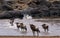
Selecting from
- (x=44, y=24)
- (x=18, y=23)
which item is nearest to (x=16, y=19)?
(x=18, y=23)

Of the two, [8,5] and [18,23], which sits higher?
[8,5]

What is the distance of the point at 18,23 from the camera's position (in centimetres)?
242

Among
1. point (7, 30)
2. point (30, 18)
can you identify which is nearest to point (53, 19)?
point (30, 18)

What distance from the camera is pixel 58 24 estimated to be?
2.39m

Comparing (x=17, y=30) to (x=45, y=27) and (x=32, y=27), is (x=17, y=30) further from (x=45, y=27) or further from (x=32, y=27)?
(x=45, y=27)

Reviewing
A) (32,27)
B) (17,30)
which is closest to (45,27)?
(32,27)

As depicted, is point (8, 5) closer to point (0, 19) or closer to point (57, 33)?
point (0, 19)

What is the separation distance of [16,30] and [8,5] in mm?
247

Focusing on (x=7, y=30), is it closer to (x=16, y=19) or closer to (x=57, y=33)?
(x=16, y=19)

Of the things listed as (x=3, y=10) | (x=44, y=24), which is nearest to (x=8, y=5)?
(x=3, y=10)

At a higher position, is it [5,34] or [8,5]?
[8,5]

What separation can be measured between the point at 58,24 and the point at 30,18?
0.87 ft

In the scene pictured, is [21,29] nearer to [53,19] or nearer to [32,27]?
[32,27]

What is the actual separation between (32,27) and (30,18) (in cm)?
9
